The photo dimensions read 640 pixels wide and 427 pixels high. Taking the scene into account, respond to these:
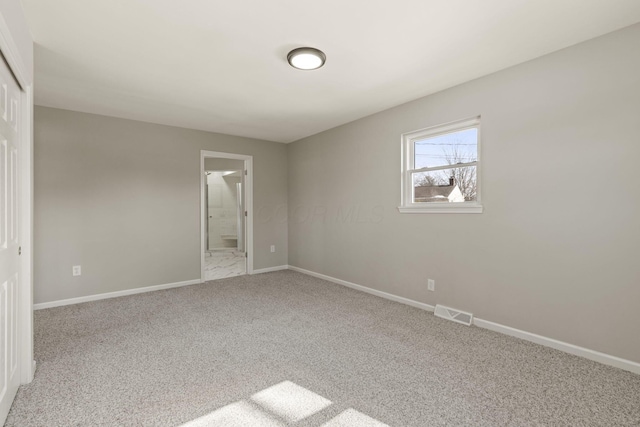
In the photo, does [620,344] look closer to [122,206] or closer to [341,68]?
[341,68]

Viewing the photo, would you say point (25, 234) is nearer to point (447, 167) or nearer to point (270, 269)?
point (447, 167)

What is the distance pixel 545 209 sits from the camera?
99.3 inches

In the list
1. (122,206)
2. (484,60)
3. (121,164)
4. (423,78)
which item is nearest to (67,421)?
(122,206)

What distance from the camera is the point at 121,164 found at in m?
4.13

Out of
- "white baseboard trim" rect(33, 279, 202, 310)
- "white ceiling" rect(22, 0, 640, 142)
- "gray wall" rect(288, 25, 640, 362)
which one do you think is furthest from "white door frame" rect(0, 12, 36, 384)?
"gray wall" rect(288, 25, 640, 362)

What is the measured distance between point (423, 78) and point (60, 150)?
427cm

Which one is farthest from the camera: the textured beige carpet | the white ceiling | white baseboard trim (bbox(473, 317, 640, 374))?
white baseboard trim (bbox(473, 317, 640, 374))

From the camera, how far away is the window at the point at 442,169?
3.09 meters

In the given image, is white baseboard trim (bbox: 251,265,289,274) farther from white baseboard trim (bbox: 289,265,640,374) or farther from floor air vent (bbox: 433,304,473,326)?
floor air vent (bbox: 433,304,473,326)

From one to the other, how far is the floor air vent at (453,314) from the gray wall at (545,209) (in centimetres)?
7

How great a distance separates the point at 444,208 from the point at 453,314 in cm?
110

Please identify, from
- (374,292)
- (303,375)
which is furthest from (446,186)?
(303,375)

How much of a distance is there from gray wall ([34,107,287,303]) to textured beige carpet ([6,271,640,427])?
770 mm

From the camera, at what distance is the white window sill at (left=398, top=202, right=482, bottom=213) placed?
300 cm
